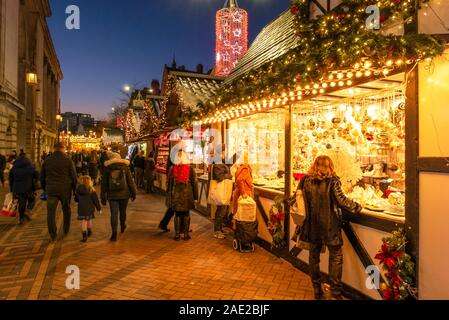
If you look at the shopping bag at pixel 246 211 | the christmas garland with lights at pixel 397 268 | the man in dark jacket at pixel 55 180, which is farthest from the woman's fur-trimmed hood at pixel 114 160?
the christmas garland with lights at pixel 397 268

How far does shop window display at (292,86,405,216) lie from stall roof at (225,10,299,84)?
4.97 feet

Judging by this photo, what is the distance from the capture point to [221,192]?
23.5 ft

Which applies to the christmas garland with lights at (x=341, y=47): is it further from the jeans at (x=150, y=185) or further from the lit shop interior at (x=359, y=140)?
the jeans at (x=150, y=185)

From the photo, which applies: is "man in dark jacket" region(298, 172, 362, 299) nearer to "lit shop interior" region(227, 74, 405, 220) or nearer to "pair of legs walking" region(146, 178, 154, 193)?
"lit shop interior" region(227, 74, 405, 220)

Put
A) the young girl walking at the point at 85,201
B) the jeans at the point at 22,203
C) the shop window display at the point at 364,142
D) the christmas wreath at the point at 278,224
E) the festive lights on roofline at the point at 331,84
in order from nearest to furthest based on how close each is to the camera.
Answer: the festive lights on roofline at the point at 331,84 < the shop window display at the point at 364,142 < the christmas wreath at the point at 278,224 < the young girl walking at the point at 85,201 < the jeans at the point at 22,203

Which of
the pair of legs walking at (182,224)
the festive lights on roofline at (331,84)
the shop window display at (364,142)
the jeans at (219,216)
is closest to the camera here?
the festive lights on roofline at (331,84)

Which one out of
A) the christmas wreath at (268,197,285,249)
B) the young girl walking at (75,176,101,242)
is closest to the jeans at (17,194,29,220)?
the young girl walking at (75,176,101,242)

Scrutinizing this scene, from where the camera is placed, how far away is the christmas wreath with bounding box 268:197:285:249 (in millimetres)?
6080

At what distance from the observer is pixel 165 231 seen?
8008 mm

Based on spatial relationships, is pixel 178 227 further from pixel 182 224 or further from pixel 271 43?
pixel 271 43

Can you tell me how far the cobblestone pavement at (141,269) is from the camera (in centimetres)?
451

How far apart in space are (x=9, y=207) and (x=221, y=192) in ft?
16.8

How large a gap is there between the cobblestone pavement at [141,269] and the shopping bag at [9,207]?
0.36m
